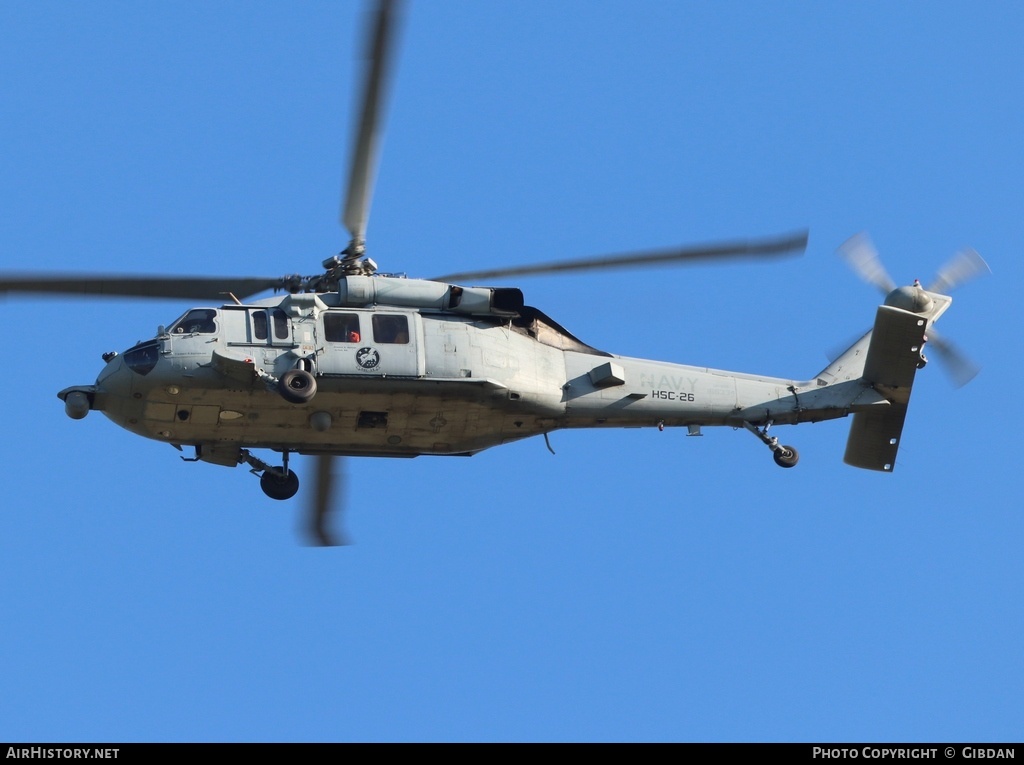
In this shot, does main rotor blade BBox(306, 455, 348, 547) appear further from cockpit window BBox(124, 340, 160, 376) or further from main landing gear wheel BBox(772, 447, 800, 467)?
main landing gear wheel BBox(772, 447, 800, 467)

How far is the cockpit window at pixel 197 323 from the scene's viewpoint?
24969mm

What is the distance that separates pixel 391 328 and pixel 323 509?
11.5 ft

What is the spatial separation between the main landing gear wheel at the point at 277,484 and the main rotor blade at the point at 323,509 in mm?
512

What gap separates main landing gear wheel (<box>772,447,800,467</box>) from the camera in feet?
91.7

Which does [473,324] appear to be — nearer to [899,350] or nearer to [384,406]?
[384,406]

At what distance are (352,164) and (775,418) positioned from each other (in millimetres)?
8996

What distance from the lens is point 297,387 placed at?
24469 mm

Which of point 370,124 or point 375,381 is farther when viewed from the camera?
point 375,381

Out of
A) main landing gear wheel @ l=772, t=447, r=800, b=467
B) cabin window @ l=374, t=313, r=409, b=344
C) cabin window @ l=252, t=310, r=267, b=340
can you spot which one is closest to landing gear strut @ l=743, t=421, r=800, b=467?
main landing gear wheel @ l=772, t=447, r=800, b=467

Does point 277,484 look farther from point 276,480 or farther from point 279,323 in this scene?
point 279,323

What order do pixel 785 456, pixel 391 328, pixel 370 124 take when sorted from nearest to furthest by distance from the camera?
pixel 370 124 < pixel 391 328 < pixel 785 456

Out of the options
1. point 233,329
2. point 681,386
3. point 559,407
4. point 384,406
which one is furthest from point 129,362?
point 681,386

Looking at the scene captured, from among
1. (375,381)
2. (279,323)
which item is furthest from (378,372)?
(279,323)

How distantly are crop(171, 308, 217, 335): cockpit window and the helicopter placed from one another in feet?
0.10
